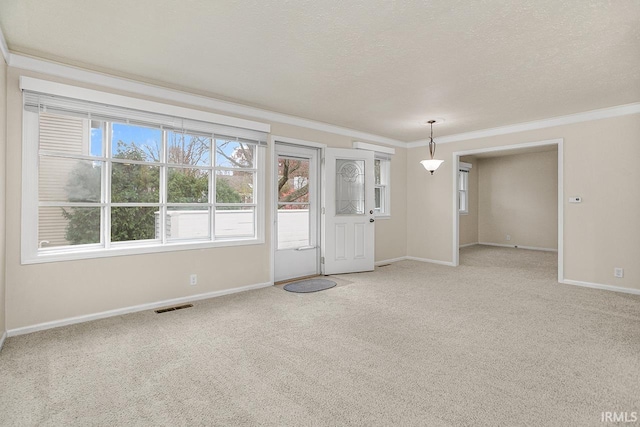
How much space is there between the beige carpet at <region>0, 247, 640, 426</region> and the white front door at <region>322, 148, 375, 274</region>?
1.49 metres

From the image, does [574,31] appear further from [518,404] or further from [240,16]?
[518,404]

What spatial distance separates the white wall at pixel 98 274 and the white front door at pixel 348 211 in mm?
1016

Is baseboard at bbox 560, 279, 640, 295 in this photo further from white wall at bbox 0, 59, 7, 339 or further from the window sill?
white wall at bbox 0, 59, 7, 339

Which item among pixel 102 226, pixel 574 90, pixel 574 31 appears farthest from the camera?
pixel 574 90

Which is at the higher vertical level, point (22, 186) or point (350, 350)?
point (22, 186)

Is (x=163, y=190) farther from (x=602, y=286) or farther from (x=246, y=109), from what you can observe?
(x=602, y=286)

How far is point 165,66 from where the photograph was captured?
3148 mm

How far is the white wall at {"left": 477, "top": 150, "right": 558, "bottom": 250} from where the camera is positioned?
792 cm

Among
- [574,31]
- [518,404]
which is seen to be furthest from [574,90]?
[518,404]

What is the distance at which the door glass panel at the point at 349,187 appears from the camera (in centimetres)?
550

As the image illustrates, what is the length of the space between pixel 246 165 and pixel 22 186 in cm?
232

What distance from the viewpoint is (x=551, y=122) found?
4.91 m
